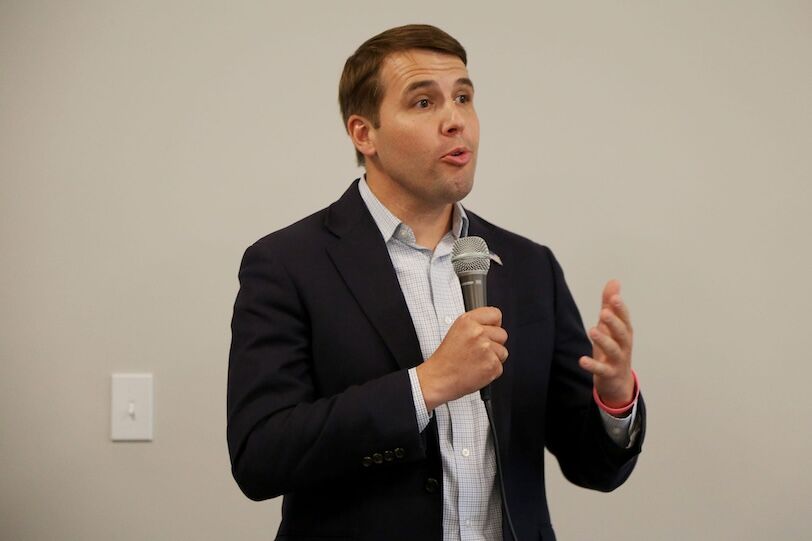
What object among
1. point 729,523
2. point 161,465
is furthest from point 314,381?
point 729,523

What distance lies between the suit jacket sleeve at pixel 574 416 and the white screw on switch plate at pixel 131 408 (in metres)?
1.02

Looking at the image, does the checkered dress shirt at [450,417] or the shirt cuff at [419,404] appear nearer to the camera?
the shirt cuff at [419,404]

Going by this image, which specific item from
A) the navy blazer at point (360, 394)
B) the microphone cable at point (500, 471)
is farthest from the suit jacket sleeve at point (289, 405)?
the microphone cable at point (500, 471)

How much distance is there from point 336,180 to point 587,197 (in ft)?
2.12

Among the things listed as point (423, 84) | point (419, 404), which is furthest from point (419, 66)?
point (419, 404)

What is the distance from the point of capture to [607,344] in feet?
5.09

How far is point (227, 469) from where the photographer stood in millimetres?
2373

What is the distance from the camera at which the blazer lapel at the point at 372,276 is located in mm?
1636

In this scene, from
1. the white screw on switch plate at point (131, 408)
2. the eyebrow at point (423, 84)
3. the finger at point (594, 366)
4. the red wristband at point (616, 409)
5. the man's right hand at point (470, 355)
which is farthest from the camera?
the white screw on switch plate at point (131, 408)

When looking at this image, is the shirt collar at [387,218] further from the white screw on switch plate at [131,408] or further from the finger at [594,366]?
the white screw on switch plate at [131,408]

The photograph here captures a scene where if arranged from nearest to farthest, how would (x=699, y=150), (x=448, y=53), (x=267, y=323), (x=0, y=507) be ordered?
(x=267, y=323)
(x=448, y=53)
(x=0, y=507)
(x=699, y=150)

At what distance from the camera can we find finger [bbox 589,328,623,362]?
1.54 meters

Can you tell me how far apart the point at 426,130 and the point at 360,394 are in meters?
0.52

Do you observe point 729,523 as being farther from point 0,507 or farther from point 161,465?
point 0,507
